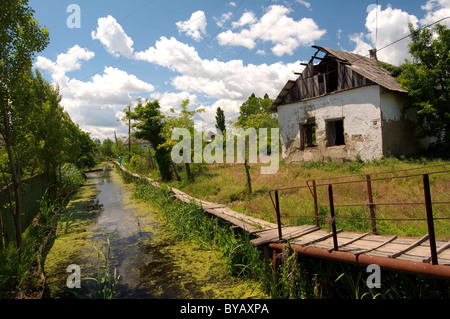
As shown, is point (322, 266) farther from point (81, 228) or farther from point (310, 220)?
point (81, 228)

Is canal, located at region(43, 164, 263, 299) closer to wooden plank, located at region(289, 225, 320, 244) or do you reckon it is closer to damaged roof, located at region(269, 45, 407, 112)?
wooden plank, located at region(289, 225, 320, 244)

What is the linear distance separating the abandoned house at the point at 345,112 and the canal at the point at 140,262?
8033 millimetres

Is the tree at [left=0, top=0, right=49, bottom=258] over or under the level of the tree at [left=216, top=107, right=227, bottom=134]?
under

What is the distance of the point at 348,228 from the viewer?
5.43 metres

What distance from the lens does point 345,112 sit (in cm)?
1156

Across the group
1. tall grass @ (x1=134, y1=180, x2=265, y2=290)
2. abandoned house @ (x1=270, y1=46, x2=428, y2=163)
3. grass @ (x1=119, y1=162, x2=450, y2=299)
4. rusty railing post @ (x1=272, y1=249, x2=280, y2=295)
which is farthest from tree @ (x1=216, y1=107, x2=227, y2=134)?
rusty railing post @ (x1=272, y1=249, x2=280, y2=295)

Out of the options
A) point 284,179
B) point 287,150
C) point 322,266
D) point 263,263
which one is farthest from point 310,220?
point 287,150

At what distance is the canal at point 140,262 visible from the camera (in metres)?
4.66

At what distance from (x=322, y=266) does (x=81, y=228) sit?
7797mm

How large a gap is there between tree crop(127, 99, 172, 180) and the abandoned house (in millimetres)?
7096

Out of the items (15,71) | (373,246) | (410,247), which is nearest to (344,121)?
(373,246)

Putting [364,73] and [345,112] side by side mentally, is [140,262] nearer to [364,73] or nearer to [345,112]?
[345,112]

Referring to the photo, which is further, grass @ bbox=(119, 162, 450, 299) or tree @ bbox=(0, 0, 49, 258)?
tree @ bbox=(0, 0, 49, 258)

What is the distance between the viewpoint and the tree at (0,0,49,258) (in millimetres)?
4430
